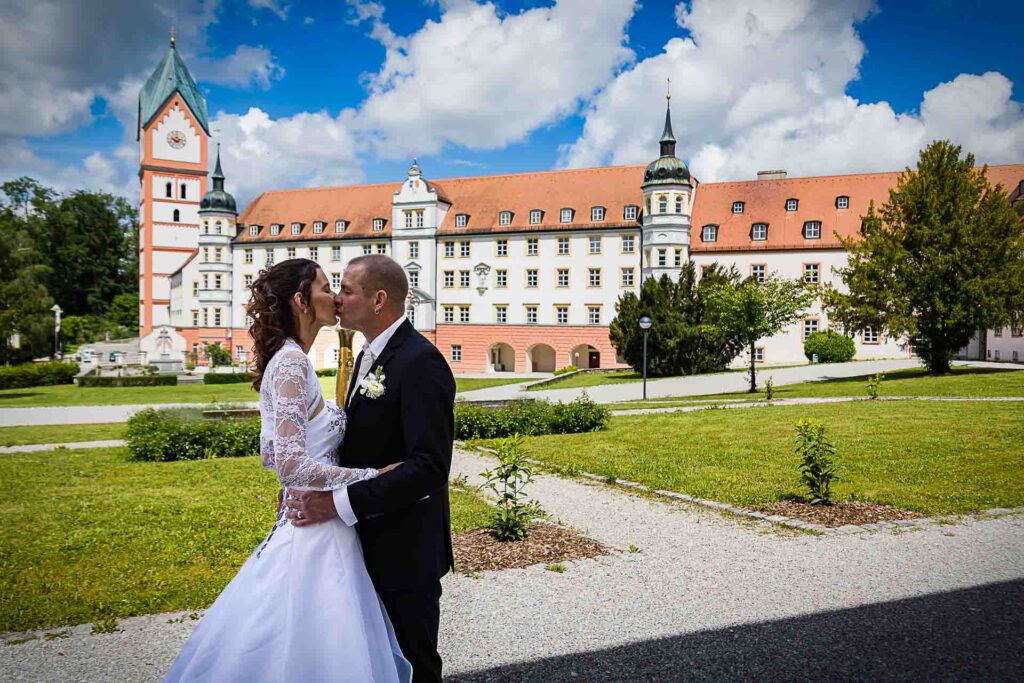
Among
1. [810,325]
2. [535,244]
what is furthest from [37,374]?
[810,325]

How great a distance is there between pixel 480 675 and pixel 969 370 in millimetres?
31214

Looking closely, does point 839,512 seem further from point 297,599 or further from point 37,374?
point 37,374

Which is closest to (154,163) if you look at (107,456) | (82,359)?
(82,359)

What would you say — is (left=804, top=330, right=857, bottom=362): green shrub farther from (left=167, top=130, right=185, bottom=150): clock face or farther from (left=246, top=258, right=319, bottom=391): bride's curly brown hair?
(left=167, top=130, right=185, bottom=150): clock face

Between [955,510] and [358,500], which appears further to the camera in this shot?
[955,510]

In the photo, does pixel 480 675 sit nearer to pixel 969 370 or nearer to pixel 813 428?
pixel 813 428

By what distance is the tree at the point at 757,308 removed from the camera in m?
25.9

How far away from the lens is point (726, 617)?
5.55 m

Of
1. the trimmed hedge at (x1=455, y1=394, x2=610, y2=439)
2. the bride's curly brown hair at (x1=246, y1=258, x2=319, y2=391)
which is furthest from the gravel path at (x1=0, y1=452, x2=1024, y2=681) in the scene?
the trimmed hedge at (x1=455, y1=394, x2=610, y2=439)

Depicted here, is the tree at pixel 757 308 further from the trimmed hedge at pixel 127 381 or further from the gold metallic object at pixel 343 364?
the trimmed hedge at pixel 127 381

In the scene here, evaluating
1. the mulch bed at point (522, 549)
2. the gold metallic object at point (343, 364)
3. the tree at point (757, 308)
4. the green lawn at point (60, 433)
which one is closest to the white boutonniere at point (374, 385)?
the gold metallic object at point (343, 364)

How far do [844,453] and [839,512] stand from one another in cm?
418

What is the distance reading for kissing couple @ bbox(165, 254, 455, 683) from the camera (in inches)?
120

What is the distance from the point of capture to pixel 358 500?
305 centimetres
